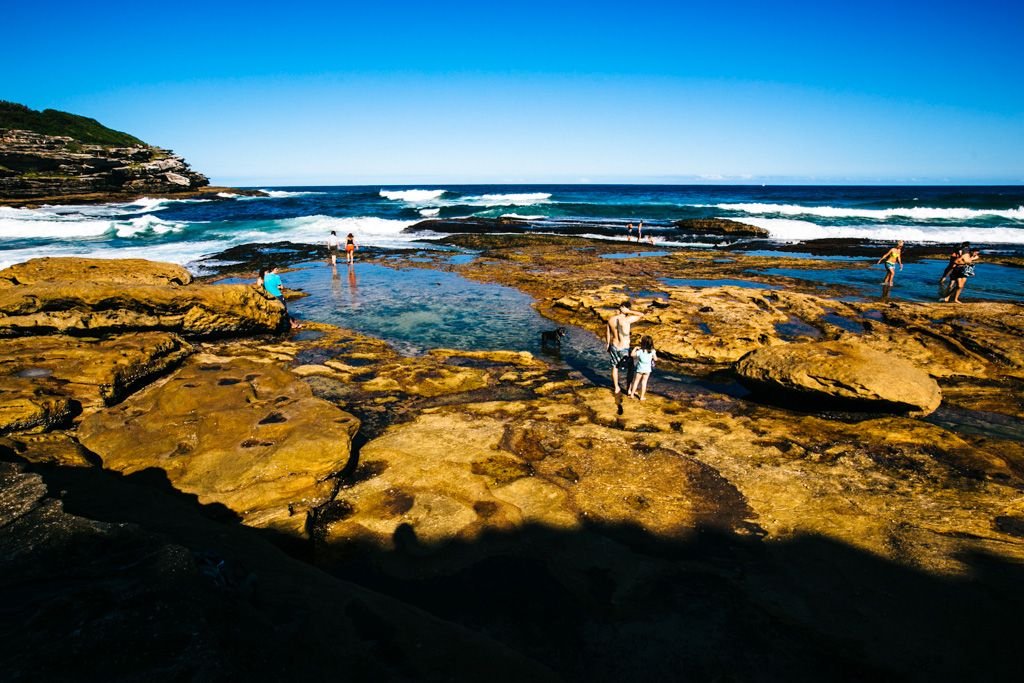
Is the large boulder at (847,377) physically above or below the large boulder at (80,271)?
below

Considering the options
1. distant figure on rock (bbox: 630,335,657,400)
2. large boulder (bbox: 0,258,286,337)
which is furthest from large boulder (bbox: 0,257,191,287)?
distant figure on rock (bbox: 630,335,657,400)

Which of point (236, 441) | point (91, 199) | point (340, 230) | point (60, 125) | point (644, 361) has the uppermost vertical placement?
point (60, 125)

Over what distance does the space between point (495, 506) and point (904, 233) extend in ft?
153

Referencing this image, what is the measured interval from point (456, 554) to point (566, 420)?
126 inches

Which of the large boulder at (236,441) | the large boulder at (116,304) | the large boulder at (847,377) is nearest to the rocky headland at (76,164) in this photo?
the large boulder at (116,304)

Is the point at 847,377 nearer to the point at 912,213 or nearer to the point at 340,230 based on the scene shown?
the point at 340,230

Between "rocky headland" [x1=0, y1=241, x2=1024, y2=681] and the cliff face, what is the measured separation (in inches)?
2623

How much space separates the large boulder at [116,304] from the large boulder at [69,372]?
60 cm

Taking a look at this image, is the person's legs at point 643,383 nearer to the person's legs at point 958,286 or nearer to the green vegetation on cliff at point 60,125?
the person's legs at point 958,286

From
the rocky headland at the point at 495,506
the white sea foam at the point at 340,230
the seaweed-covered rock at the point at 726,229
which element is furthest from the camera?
the seaweed-covered rock at the point at 726,229

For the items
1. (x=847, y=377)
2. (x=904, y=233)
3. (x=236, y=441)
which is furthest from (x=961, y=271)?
(x=904, y=233)

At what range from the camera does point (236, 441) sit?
6289 millimetres

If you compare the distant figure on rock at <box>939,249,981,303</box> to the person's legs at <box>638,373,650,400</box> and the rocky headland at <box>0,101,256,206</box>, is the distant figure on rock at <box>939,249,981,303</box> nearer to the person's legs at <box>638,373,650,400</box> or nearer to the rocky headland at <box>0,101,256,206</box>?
the person's legs at <box>638,373,650,400</box>

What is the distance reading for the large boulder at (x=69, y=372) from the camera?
6188mm
